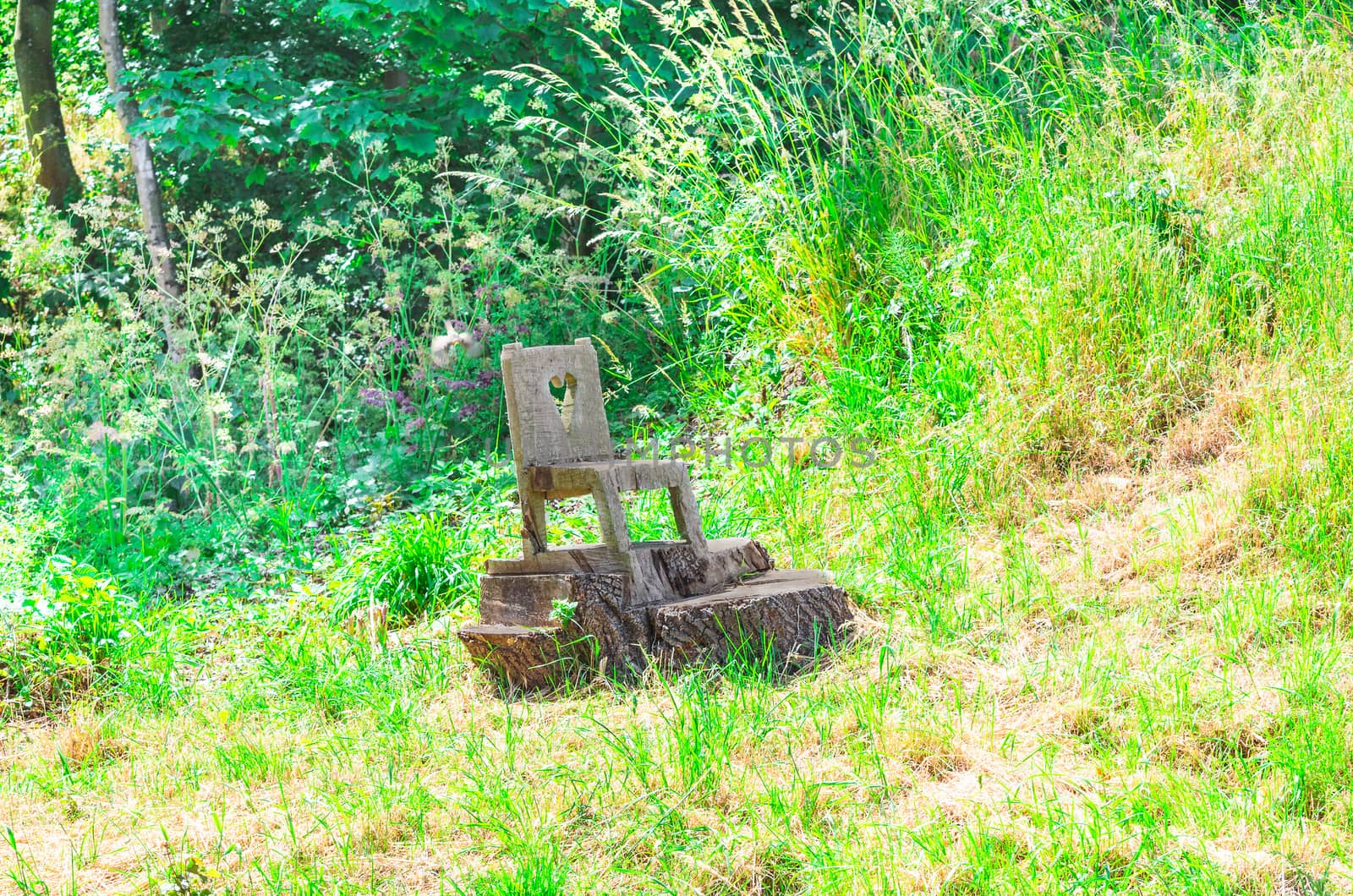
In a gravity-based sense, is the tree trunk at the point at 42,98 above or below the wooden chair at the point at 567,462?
above

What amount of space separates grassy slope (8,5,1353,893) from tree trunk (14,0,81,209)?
21.8 ft

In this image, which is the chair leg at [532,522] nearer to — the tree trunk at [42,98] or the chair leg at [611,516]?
the chair leg at [611,516]

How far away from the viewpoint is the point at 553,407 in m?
3.77

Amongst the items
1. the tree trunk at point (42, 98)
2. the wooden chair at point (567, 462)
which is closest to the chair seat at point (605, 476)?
the wooden chair at point (567, 462)

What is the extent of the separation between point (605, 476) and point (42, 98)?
326 inches

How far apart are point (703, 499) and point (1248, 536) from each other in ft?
6.64

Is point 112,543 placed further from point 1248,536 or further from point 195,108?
point 1248,536

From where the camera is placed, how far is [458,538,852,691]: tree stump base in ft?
11.6

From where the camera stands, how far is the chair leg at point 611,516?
356cm

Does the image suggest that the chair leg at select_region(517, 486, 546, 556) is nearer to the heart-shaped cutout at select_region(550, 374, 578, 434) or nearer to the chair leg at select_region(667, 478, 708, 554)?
the heart-shaped cutout at select_region(550, 374, 578, 434)

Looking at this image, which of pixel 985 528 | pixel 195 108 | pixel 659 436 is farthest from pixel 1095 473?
pixel 195 108

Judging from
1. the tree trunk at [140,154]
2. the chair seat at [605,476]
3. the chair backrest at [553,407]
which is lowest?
the chair seat at [605,476]

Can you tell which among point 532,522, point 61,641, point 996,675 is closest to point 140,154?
point 61,641

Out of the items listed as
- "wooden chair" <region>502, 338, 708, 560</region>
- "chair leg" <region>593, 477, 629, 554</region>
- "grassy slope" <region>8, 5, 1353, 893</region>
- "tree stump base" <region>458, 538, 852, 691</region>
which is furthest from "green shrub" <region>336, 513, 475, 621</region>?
"chair leg" <region>593, 477, 629, 554</region>
